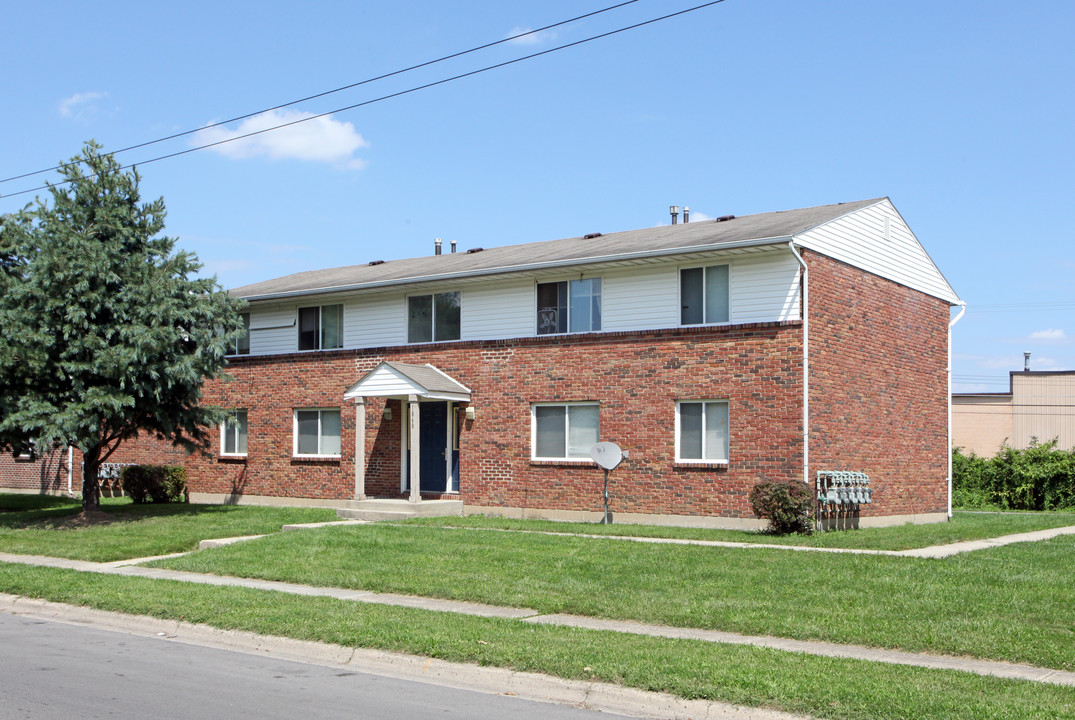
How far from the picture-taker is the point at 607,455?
20.5 m

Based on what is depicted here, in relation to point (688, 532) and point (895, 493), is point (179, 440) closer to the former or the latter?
point (688, 532)

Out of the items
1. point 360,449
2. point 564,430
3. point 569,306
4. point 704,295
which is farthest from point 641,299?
point 360,449

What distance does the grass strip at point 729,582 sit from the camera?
9.97 m

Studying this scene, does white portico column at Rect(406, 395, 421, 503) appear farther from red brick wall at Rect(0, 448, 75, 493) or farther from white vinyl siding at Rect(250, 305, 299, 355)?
red brick wall at Rect(0, 448, 75, 493)

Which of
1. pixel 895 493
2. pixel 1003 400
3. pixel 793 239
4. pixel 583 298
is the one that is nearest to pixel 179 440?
pixel 583 298

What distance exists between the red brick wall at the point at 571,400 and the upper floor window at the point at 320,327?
56 cm

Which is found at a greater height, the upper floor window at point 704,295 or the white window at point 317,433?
the upper floor window at point 704,295

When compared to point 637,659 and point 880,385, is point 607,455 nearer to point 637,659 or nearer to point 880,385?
point 880,385

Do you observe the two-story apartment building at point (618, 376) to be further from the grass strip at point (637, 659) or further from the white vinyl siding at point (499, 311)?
the grass strip at point (637, 659)

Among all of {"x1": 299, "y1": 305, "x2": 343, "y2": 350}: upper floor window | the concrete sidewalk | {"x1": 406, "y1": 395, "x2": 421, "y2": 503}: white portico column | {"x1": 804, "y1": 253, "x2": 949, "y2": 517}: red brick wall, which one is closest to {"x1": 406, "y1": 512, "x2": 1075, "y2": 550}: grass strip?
{"x1": 406, "y1": 395, "x2": 421, "y2": 503}: white portico column

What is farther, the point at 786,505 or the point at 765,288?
the point at 765,288

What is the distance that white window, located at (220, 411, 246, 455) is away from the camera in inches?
1077

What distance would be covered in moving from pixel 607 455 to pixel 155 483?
13328mm

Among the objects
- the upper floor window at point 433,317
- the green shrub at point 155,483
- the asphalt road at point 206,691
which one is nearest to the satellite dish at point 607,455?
the upper floor window at point 433,317
